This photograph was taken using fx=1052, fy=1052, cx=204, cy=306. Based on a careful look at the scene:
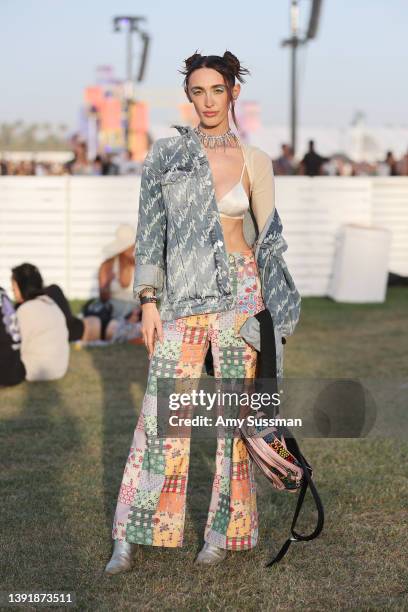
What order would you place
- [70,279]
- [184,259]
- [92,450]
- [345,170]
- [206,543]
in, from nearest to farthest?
[184,259], [206,543], [92,450], [70,279], [345,170]

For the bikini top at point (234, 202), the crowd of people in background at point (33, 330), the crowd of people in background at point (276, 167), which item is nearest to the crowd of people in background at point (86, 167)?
the crowd of people in background at point (276, 167)

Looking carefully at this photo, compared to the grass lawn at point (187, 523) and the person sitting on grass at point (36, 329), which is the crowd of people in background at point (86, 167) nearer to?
the person sitting on grass at point (36, 329)

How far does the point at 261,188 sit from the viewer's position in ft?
14.0

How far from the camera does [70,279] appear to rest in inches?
622

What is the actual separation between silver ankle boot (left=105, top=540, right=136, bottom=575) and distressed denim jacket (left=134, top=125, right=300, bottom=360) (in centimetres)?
100

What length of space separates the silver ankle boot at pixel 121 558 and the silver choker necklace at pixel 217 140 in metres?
1.71

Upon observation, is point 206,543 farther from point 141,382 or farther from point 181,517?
point 141,382

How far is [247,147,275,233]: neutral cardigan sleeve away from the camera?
4.25 metres

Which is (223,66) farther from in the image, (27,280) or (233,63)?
(27,280)

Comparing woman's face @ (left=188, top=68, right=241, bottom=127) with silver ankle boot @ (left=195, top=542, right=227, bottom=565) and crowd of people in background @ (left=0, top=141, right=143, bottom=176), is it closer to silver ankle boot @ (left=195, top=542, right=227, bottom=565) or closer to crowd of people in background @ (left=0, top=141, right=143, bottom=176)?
silver ankle boot @ (left=195, top=542, right=227, bottom=565)

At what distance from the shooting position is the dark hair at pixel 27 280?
8992 millimetres

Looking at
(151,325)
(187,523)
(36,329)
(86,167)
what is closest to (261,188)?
(151,325)

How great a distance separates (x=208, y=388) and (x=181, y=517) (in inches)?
21.7

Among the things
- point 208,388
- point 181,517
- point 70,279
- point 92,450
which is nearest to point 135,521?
point 181,517
